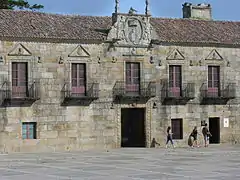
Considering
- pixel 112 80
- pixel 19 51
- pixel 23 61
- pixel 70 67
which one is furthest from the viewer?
pixel 112 80

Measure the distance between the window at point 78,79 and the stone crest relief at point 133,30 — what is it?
3.06 meters

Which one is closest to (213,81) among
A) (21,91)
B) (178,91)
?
(178,91)

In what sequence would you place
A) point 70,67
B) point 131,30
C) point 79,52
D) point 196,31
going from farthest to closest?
point 196,31
point 131,30
point 79,52
point 70,67

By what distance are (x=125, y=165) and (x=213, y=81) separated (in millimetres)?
16575

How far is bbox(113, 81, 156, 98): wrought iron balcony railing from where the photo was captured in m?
38.8

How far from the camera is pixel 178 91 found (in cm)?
4059

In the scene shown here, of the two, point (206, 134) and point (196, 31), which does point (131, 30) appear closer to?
point (196, 31)

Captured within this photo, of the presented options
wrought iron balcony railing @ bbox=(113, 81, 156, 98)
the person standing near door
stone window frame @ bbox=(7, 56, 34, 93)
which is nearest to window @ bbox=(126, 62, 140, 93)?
wrought iron balcony railing @ bbox=(113, 81, 156, 98)

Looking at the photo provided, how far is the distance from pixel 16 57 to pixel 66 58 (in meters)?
2.99

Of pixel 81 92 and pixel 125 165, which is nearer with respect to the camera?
pixel 125 165

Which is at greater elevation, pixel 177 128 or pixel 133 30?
pixel 133 30

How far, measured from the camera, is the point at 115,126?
128 feet

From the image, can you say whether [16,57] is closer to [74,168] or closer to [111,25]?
[111,25]

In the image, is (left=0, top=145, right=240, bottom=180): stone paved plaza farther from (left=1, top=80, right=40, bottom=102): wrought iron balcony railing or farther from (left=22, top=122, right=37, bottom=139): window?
(left=1, top=80, right=40, bottom=102): wrought iron balcony railing
